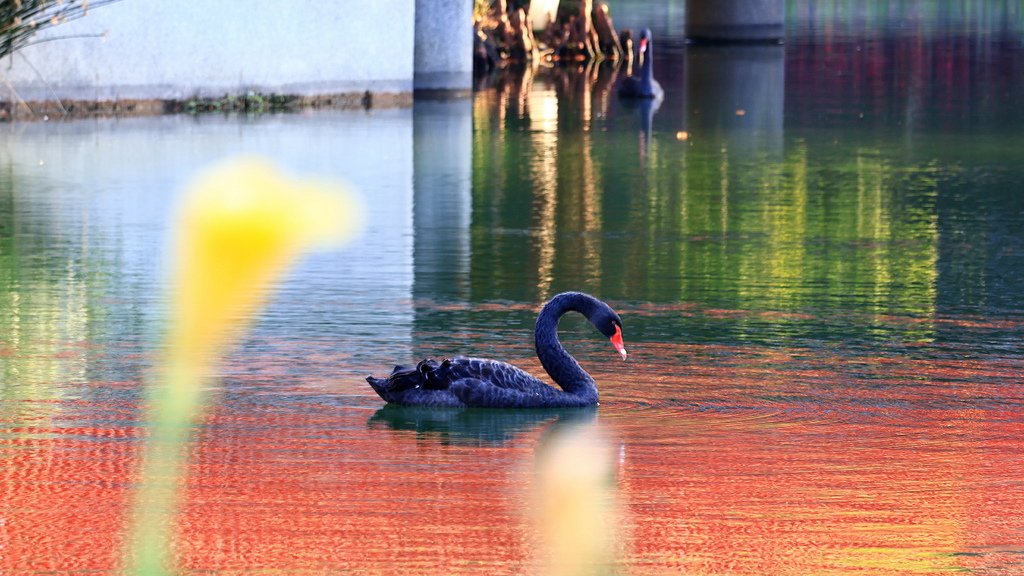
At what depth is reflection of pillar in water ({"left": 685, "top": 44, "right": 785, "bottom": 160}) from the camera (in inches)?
891

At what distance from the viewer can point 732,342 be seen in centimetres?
952

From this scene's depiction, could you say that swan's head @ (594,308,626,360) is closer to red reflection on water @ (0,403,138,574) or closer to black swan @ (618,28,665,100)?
red reflection on water @ (0,403,138,574)

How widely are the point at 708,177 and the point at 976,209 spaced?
319cm

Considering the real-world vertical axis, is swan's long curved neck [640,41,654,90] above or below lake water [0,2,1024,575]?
above

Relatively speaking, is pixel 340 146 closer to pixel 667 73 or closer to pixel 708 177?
pixel 708 177

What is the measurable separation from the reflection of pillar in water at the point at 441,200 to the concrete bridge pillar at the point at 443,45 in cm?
231

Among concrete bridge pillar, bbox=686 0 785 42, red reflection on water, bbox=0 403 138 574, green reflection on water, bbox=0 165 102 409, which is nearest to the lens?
red reflection on water, bbox=0 403 138 574

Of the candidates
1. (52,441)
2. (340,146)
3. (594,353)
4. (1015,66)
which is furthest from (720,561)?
(1015,66)

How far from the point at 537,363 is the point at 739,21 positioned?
40.3 m

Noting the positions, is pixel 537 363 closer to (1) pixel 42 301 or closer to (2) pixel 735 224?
(1) pixel 42 301

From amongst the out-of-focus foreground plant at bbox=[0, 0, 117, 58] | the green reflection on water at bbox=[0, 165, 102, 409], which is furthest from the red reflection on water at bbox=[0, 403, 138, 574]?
the out-of-focus foreground plant at bbox=[0, 0, 117, 58]

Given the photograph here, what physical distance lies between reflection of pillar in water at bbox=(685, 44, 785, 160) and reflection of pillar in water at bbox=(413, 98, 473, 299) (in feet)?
10.2

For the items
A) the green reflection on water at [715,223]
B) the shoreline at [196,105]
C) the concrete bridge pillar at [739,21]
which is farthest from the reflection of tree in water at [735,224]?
the concrete bridge pillar at [739,21]

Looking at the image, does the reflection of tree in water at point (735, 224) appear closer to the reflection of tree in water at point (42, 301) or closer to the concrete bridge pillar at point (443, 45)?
the reflection of tree in water at point (42, 301)
